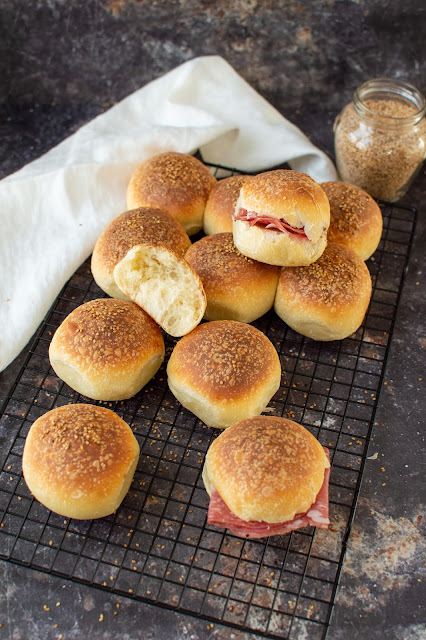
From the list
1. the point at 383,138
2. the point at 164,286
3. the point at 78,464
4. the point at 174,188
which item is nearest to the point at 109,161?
the point at 174,188

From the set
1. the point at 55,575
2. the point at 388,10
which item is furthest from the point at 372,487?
the point at 388,10

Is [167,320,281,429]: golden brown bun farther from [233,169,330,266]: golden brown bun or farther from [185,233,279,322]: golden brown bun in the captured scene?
[233,169,330,266]: golden brown bun

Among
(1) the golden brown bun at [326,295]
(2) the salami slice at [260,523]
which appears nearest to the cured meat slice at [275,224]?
(1) the golden brown bun at [326,295]

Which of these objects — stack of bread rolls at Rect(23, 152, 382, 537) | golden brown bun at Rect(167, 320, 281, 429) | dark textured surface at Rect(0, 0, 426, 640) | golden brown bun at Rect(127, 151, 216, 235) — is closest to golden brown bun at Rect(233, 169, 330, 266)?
stack of bread rolls at Rect(23, 152, 382, 537)

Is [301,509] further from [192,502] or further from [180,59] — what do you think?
[180,59]

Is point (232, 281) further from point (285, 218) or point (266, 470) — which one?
point (266, 470)

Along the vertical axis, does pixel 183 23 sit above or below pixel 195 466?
above

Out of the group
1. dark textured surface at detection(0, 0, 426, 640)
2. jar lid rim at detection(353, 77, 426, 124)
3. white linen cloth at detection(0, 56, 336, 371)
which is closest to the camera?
white linen cloth at detection(0, 56, 336, 371)
